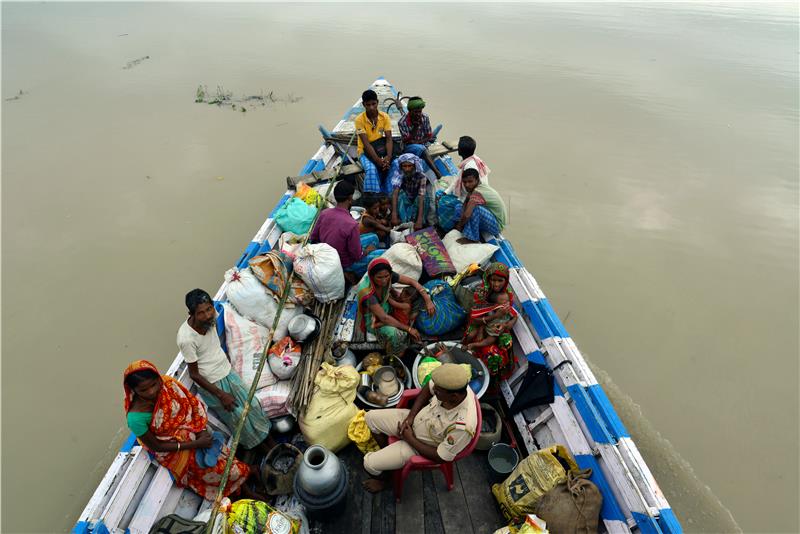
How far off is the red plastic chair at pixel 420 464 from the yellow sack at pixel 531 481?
1.08ft

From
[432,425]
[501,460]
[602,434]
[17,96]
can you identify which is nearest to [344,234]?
[432,425]

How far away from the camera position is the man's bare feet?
107 inches

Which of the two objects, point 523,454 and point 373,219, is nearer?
point 523,454

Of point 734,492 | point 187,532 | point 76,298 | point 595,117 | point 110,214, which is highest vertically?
point 595,117

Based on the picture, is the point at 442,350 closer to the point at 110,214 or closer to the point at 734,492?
the point at 734,492

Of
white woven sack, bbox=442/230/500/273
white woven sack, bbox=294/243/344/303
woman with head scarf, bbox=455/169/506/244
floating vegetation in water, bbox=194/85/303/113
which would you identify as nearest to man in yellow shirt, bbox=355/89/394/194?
woman with head scarf, bbox=455/169/506/244

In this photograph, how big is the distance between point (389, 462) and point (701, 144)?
34.4 feet

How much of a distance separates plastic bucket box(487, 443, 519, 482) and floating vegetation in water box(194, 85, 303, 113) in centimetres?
1049

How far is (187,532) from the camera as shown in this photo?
7.17ft

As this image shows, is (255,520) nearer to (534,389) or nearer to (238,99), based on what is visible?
(534,389)

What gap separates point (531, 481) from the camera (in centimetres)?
245

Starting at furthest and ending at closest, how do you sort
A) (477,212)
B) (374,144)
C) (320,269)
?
(374,144) → (477,212) → (320,269)

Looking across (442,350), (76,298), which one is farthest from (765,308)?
Answer: (76,298)

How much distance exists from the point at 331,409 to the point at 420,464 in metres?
0.82
